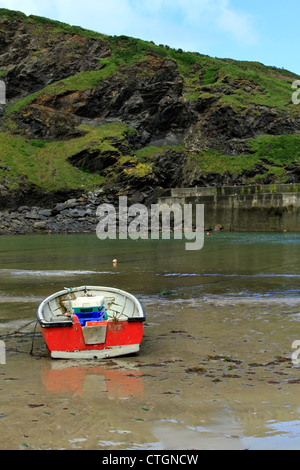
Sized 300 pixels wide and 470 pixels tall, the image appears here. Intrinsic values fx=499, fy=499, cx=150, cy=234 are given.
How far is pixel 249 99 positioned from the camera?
9244 centimetres

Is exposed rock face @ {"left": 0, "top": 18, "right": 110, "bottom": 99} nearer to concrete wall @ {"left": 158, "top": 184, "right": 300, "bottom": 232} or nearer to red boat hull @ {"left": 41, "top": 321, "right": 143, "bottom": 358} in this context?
concrete wall @ {"left": 158, "top": 184, "right": 300, "bottom": 232}

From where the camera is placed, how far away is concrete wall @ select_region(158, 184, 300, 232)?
54781 millimetres

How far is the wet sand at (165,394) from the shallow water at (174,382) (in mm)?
13

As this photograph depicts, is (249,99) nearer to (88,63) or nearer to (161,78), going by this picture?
(161,78)

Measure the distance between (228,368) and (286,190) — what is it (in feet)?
170

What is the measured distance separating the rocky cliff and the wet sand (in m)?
61.5

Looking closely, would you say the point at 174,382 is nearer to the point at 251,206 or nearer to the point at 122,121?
the point at 251,206

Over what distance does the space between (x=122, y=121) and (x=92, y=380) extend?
87063 millimetres

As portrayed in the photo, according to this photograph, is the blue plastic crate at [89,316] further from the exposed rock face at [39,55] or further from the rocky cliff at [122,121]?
the exposed rock face at [39,55]

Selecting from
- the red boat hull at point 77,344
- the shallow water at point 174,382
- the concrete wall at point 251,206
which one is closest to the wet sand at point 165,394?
the shallow water at point 174,382

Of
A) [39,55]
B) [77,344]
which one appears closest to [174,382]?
[77,344]

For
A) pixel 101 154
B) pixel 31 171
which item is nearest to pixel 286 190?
pixel 101 154

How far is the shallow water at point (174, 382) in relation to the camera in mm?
5363

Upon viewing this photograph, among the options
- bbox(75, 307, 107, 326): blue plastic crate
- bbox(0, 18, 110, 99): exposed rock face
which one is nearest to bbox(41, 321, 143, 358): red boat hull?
bbox(75, 307, 107, 326): blue plastic crate
